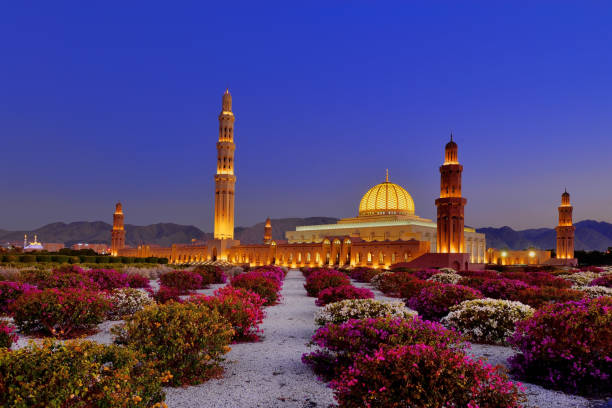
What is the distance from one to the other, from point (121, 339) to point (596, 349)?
652cm

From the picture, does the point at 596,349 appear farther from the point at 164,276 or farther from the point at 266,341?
the point at 164,276

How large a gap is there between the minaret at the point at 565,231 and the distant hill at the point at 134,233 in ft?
353

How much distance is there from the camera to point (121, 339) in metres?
6.57

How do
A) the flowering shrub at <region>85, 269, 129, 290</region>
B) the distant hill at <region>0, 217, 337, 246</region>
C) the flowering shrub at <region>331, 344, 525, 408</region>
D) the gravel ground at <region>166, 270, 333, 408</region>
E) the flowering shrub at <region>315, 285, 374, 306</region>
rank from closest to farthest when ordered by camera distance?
the flowering shrub at <region>331, 344, 525, 408</region>, the gravel ground at <region>166, 270, 333, 408</region>, the flowering shrub at <region>315, 285, 374, 306</region>, the flowering shrub at <region>85, 269, 129, 290</region>, the distant hill at <region>0, 217, 337, 246</region>

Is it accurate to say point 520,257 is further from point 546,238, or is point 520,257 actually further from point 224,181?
point 546,238

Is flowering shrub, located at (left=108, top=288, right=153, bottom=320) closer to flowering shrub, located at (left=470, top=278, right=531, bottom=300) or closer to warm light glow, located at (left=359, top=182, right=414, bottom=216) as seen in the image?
flowering shrub, located at (left=470, top=278, right=531, bottom=300)

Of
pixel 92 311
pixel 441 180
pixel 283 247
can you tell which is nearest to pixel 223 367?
pixel 92 311

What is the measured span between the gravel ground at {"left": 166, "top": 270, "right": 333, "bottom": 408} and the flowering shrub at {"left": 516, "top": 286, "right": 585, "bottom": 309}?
20.3ft

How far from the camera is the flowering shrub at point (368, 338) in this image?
541 centimetres

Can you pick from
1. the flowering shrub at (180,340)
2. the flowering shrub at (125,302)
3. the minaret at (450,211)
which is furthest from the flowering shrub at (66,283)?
the minaret at (450,211)

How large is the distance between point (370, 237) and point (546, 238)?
528 ft

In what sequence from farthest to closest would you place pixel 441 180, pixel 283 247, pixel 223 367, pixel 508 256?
pixel 508 256
pixel 283 247
pixel 441 180
pixel 223 367

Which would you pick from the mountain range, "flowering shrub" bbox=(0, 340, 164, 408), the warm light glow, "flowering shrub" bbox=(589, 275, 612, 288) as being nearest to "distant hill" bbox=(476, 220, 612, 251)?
the mountain range

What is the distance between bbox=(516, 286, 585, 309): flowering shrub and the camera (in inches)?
430
